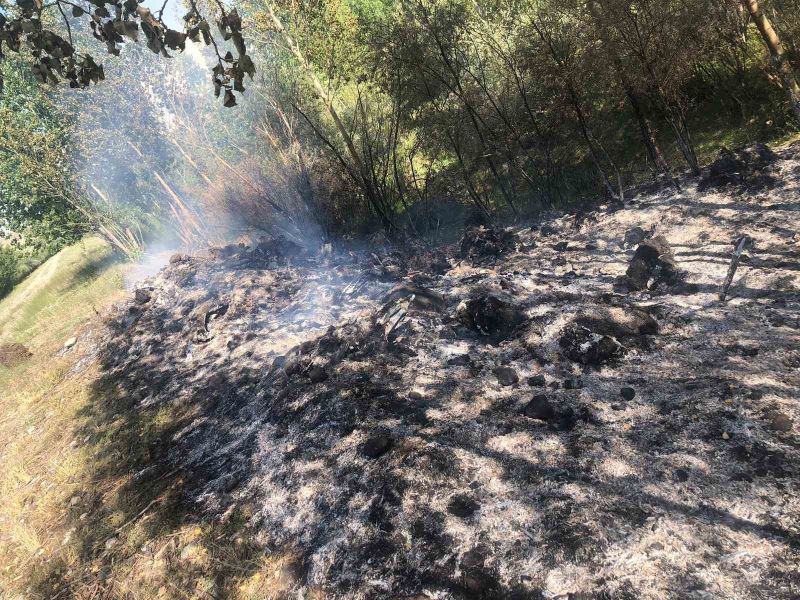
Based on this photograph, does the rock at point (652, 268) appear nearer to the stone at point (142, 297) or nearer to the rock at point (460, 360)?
the rock at point (460, 360)

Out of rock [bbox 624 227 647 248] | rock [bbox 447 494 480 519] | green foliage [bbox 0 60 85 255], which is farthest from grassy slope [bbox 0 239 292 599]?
green foliage [bbox 0 60 85 255]

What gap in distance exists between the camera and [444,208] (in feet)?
36.0

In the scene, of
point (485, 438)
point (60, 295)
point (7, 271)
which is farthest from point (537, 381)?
point (7, 271)

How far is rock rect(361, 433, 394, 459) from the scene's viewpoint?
3.44 m

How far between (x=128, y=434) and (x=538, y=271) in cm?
595

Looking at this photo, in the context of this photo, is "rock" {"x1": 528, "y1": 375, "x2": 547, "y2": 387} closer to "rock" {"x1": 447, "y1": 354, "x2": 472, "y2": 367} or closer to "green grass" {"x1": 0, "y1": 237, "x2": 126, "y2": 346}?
"rock" {"x1": 447, "y1": 354, "x2": 472, "y2": 367}

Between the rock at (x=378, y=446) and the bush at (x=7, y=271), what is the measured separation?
85.3 ft

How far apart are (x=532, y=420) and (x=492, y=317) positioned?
1.57 meters

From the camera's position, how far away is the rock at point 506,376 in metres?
3.92

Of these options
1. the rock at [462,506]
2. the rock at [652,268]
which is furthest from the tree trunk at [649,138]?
the rock at [462,506]

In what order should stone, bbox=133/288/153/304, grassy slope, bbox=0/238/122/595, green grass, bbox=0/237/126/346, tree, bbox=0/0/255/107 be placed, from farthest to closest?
1. green grass, bbox=0/237/126/346
2. stone, bbox=133/288/153/304
3. grassy slope, bbox=0/238/122/595
4. tree, bbox=0/0/255/107

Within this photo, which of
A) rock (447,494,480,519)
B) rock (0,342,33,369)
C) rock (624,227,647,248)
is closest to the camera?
rock (447,494,480,519)

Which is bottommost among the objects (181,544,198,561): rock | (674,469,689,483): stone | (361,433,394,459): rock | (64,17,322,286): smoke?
(674,469,689,483): stone

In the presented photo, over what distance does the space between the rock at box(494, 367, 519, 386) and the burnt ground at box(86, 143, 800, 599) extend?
0.03 m
